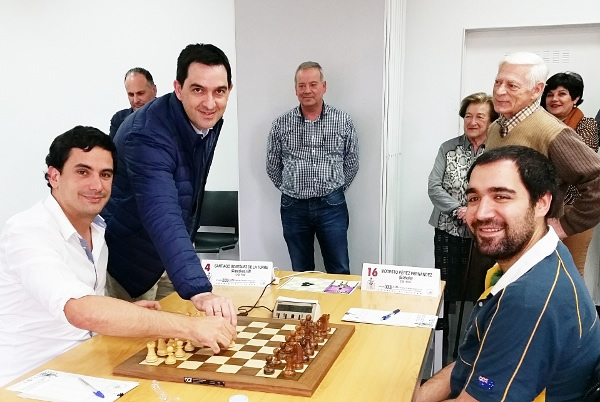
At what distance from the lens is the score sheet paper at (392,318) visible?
199 centimetres

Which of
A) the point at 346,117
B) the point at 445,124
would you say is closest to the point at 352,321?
the point at 346,117

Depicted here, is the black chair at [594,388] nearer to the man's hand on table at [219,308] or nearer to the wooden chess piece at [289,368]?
the wooden chess piece at [289,368]

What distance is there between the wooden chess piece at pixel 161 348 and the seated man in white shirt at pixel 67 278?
0.02m

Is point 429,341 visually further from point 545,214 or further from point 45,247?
point 45,247

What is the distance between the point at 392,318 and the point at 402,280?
0.34 meters

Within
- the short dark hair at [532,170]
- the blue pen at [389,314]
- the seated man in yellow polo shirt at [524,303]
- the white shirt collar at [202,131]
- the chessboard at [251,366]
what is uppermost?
the white shirt collar at [202,131]

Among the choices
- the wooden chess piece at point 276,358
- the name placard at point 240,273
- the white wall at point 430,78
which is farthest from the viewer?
the white wall at point 430,78

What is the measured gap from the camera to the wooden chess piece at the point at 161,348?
1684mm

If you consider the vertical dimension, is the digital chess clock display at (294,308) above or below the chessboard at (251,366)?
above

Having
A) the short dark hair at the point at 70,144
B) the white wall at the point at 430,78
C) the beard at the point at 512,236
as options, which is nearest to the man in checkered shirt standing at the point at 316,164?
the white wall at the point at 430,78

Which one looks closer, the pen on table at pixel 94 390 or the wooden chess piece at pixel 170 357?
the pen on table at pixel 94 390

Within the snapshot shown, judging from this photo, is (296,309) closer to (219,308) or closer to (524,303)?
(219,308)

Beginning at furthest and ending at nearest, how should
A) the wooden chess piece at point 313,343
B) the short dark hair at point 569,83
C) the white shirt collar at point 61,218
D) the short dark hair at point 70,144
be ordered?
1. the short dark hair at point 569,83
2. the short dark hair at point 70,144
3. the white shirt collar at point 61,218
4. the wooden chess piece at point 313,343

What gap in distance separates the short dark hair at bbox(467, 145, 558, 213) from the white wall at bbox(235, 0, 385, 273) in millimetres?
2496
